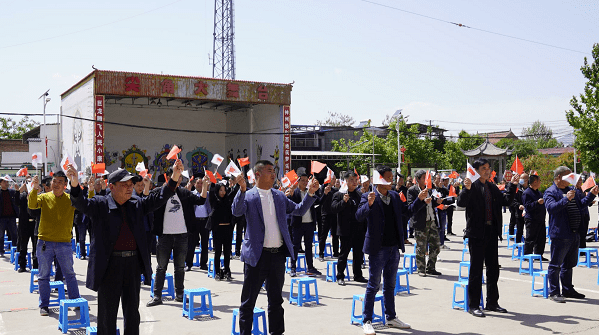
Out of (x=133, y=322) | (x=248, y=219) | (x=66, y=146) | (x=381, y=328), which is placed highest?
(x=66, y=146)

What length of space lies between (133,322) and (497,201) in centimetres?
483

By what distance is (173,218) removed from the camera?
833 cm

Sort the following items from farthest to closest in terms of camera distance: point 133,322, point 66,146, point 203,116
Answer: point 203,116 → point 66,146 → point 133,322

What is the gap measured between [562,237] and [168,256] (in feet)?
18.7

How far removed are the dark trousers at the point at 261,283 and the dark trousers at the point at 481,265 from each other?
2841 millimetres

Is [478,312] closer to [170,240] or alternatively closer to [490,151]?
[170,240]

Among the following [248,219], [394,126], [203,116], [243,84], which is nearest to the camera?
[248,219]

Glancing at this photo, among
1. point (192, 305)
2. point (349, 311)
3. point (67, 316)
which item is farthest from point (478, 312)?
point (67, 316)

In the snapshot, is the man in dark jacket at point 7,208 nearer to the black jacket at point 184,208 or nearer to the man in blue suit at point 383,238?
the black jacket at point 184,208

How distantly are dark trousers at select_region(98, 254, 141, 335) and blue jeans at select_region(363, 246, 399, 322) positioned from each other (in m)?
2.66

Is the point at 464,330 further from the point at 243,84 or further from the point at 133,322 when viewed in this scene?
the point at 243,84

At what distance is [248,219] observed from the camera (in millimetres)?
5875

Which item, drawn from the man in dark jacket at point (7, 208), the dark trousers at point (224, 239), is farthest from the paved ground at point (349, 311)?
the man in dark jacket at point (7, 208)

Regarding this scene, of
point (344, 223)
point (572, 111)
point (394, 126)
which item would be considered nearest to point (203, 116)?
point (394, 126)
